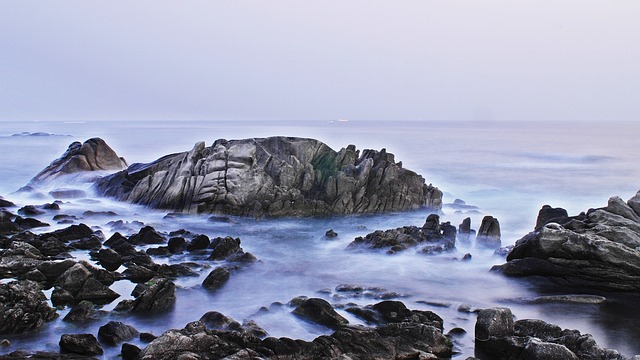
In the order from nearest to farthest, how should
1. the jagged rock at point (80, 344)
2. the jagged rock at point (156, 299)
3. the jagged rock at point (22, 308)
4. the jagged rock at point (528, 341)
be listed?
the jagged rock at point (528, 341), the jagged rock at point (80, 344), the jagged rock at point (22, 308), the jagged rock at point (156, 299)

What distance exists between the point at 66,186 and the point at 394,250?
25081 mm

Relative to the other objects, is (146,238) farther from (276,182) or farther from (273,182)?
(276,182)

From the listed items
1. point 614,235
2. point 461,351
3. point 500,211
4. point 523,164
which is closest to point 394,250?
point 614,235

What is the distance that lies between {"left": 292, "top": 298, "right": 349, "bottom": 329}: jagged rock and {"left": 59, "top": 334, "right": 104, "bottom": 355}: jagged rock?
17.8ft

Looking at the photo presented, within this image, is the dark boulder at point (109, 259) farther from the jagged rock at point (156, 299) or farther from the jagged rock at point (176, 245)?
the jagged rock at point (156, 299)

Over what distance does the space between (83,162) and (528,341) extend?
35.9 metres

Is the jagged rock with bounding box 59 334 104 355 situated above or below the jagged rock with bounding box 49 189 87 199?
above

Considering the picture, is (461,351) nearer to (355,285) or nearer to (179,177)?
(355,285)

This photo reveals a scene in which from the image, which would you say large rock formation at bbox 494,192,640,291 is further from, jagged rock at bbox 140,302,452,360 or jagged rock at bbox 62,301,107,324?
jagged rock at bbox 62,301,107,324

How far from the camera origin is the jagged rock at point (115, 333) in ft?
44.9

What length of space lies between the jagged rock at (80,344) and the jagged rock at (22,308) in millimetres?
1751

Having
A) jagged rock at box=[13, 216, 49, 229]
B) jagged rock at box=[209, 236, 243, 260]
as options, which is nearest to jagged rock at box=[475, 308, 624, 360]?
jagged rock at box=[209, 236, 243, 260]

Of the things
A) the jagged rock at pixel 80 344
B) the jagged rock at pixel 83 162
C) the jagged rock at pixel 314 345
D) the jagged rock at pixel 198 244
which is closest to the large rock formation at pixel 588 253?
the jagged rock at pixel 314 345

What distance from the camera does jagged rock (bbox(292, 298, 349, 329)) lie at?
50.3 feet
